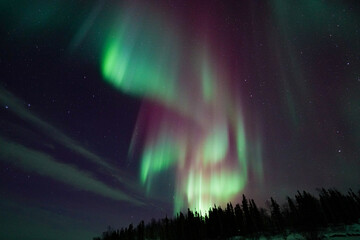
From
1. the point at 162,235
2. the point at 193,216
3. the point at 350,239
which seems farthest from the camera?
the point at 162,235

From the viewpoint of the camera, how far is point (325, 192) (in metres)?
96.7

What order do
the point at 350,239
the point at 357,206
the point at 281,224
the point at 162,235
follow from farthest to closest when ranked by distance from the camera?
the point at 162,235, the point at 357,206, the point at 281,224, the point at 350,239

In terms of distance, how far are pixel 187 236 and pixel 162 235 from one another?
22.5 m

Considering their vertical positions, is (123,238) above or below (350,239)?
above

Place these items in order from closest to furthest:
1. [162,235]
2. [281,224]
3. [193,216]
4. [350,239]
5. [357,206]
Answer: [350,239], [281,224], [357,206], [193,216], [162,235]

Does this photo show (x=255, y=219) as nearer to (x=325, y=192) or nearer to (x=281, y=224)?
(x=281, y=224)

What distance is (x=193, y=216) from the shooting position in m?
94.5

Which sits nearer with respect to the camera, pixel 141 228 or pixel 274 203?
pixel 274 203

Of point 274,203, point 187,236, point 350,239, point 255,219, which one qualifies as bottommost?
point 350,239

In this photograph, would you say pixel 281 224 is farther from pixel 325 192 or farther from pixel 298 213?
pixel 325 192

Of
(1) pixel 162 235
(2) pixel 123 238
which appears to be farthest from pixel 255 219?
(2) pixel 123 238

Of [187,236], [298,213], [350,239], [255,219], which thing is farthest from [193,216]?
[350,239]

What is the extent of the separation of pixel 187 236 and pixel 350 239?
69846mm

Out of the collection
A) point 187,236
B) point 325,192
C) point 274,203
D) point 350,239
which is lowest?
point 350,239
